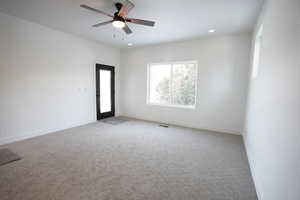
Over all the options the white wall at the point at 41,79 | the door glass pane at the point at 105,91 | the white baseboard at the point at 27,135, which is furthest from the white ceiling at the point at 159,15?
the white baseboard at the point at 27,135

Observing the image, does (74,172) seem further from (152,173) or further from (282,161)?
(282,161)

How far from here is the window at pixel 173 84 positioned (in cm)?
464

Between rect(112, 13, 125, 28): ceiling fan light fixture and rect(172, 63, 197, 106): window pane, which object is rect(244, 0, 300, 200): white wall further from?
rect(172, 63, 197, 106): window pane

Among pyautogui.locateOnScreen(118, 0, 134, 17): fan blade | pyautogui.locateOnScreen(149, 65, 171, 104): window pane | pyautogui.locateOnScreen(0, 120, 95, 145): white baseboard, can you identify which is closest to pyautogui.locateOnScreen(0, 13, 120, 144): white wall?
pyautogui.locateOnScreen(0, 120, 95, 145): white baseboard

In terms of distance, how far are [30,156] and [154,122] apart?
3.47m

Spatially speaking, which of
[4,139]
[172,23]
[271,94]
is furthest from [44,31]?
[271,94]

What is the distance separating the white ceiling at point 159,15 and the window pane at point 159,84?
140 centimetres

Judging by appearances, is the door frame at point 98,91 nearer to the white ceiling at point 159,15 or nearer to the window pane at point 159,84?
the white ceiling at point 159,15

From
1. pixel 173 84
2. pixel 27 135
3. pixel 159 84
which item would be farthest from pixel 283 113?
pixel 27 135

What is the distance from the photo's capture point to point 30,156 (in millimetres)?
2627

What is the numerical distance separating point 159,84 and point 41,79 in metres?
3.49

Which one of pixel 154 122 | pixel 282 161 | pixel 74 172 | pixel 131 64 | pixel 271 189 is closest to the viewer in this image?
pixel 282 161

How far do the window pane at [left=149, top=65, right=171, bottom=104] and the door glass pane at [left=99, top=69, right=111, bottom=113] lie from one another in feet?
5.29

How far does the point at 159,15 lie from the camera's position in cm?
291
